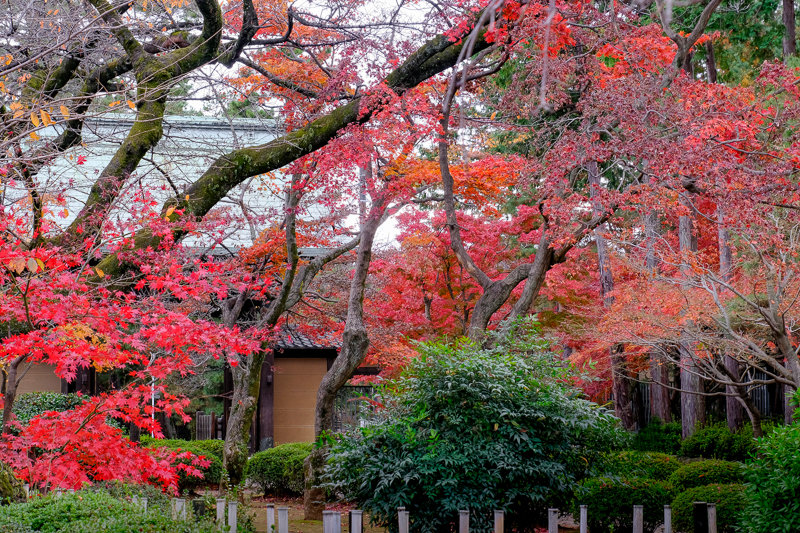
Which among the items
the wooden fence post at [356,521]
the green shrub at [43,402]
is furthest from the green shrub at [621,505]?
the green shrub at [43,402]

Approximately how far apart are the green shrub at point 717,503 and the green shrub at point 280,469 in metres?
7.46

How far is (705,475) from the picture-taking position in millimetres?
9422

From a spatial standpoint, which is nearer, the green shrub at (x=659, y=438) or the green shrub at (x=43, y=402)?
the green shrub at (x=43, y=402)

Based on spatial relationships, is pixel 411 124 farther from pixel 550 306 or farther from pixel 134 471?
pixel 550 306

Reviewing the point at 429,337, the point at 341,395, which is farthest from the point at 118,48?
the point at 341,395

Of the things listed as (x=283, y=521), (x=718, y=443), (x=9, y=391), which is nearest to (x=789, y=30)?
(x=718, y=443)

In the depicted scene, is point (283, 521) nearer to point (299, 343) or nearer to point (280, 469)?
point (280, 469)

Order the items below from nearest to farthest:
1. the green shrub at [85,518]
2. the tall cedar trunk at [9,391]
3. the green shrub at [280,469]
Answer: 1. the green shrub at [85,518]
2. the tall cedar trunk at [9,391]
3. the green shrub at [280,469]

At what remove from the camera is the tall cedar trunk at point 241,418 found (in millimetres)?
11996

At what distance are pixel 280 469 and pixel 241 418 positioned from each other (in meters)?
2.52

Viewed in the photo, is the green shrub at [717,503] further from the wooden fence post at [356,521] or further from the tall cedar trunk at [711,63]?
the tall cedar trunk at [711,63]

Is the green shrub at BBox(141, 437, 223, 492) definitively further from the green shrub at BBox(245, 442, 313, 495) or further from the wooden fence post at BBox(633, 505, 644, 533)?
the wooden fence post at BBox(633, 505, 644, 533)

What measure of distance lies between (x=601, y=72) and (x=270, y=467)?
A: 31.7 feet

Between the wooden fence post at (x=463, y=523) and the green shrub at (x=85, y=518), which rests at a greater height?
the green shrub at (x=85, y=518)
